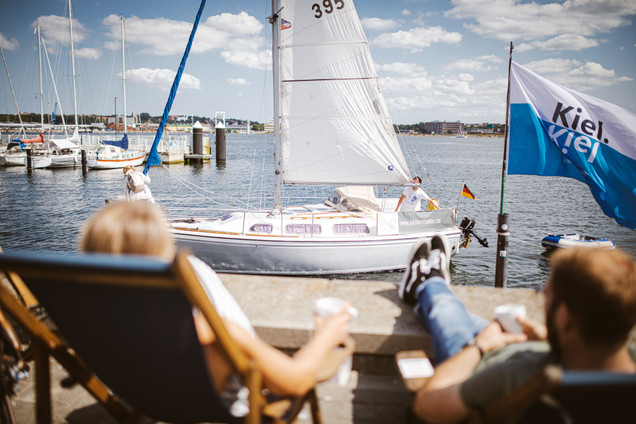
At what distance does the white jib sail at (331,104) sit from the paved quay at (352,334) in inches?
367

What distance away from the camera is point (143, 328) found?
55.3 inches

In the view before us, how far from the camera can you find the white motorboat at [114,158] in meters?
43.0

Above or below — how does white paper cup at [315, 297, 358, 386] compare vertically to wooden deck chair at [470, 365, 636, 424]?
below

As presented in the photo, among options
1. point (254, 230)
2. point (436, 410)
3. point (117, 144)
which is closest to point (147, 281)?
point (436, 410)

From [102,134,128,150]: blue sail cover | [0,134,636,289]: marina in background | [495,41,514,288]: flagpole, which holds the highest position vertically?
[102,134,128,150]: blue sail cover

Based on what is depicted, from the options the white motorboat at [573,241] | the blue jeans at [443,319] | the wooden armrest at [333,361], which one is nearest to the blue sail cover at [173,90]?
the blue jeans at [443,319]

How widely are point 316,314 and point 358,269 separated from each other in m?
Result: 10.1

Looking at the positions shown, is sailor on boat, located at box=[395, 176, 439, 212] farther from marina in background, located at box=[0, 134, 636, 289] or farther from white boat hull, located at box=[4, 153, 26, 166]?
white boat hull, located at box=[4, 153, 26, 166]

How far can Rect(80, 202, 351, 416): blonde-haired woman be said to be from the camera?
131 centimetres

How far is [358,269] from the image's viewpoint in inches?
472

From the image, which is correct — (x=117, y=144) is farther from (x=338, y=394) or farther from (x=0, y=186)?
(x=338, y=394)

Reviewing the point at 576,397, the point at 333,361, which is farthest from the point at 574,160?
the point at 576,397

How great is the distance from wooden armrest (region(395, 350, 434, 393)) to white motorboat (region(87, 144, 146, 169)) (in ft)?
151

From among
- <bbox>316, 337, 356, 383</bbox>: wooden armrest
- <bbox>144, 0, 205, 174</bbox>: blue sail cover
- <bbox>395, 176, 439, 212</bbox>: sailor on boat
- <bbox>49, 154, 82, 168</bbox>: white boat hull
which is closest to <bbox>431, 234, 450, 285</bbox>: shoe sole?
<bbox>316, 337, 356, 383</bbox>: wooden armrest
